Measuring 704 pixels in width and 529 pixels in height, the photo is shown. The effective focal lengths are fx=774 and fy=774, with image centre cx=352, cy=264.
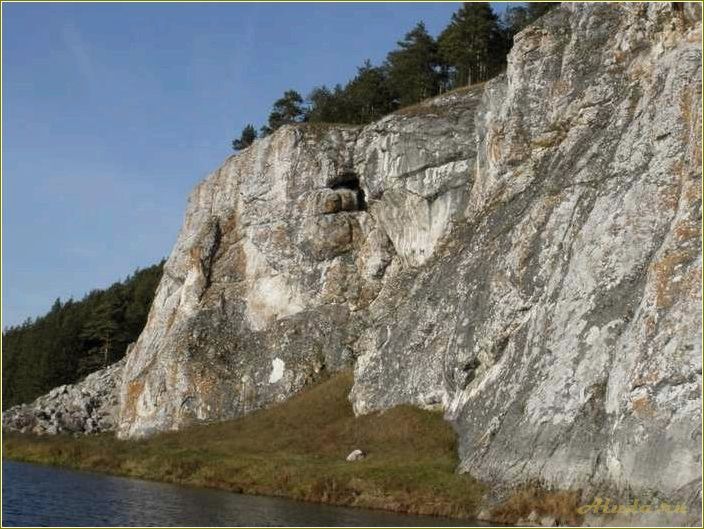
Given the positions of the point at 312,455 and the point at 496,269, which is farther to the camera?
the point at 312,455

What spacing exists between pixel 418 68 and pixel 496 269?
136 feet

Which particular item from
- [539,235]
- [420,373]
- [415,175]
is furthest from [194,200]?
[539,235]

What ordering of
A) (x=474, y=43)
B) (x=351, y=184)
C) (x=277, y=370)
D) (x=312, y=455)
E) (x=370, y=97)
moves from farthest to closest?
(x=370, y=97)
(x=474, y=43)
(x=351, y=184)
(x=277, y=370)
(x=312, y=455)

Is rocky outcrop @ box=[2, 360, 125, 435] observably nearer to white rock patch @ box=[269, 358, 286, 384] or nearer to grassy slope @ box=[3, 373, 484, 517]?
grassy slope @ box=[3, 373, 484, 517]

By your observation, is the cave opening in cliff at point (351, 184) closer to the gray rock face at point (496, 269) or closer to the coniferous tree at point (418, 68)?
the gray rock face at point (496, 269)

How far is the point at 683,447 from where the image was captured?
23391mm

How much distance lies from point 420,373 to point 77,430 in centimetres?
3856

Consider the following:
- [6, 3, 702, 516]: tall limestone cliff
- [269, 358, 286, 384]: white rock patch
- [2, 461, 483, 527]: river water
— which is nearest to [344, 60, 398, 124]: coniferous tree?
[6, 3, 702, 516]: tall limestone cliff

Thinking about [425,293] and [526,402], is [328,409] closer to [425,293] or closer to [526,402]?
[425,293]

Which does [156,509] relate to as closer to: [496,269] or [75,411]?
[496,269]

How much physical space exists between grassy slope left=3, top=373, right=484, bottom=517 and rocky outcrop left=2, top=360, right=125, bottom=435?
376 inches

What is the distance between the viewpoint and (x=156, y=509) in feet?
98.6

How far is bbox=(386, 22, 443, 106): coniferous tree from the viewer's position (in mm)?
76188

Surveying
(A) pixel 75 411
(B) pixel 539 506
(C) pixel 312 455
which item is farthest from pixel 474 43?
(B) pixel 539 506
